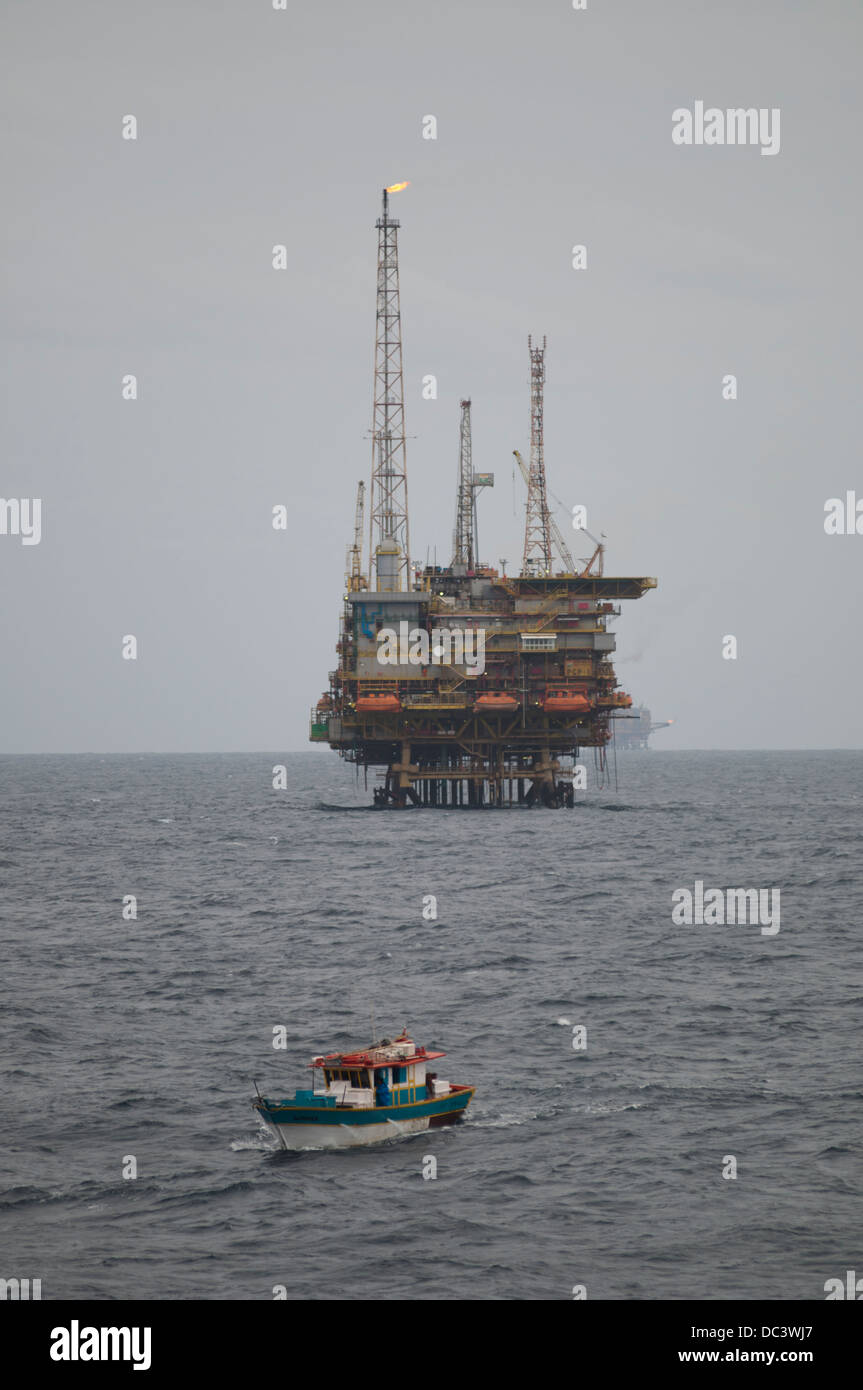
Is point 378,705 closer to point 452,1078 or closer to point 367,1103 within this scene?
point 452,1078

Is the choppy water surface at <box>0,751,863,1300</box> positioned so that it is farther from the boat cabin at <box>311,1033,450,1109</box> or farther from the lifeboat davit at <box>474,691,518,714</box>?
the lifeboat davit at <box>474,691,518,714</box>

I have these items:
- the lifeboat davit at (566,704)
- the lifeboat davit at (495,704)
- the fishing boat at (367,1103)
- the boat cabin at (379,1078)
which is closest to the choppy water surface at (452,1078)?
the fishing boat at (367,1103)

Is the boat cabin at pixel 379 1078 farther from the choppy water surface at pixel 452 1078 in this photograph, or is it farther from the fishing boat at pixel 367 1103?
the choppy water surface at pixel 452 1078

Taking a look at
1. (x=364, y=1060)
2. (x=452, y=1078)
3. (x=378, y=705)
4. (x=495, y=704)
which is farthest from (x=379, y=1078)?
(x=495, y=704)

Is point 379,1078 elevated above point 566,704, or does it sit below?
below

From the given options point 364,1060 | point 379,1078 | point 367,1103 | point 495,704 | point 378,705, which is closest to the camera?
point 367,1103
